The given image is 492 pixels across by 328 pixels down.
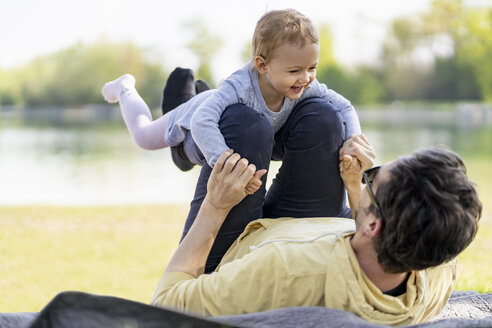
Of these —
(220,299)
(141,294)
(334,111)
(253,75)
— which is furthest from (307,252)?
(141,294)

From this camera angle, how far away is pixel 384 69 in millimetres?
23953

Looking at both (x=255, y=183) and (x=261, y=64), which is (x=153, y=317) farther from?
(x=261, y=64)

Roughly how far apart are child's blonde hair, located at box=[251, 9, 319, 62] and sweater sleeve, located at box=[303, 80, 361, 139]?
0.49ft

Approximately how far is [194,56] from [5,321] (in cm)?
2055

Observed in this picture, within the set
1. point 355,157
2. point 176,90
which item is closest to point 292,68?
point 355,157

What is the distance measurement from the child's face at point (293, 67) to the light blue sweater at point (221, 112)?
2.2 inches

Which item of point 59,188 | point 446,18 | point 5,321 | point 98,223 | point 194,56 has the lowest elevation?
point 59,188

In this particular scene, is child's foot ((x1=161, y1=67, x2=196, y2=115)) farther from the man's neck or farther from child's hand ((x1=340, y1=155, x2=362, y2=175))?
the man's neck

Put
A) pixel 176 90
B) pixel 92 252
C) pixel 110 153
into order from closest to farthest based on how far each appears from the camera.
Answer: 1. pixel 176 90
2. pixel 92 252
3. pixel 110 153

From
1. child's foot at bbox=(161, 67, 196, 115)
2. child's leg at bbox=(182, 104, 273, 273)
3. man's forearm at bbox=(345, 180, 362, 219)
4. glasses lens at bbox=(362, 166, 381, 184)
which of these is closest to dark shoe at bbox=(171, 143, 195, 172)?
child's foot at bbox=(161, 67, 196, 115)

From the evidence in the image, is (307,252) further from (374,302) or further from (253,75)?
(253,75)

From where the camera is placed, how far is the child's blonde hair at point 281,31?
169cm

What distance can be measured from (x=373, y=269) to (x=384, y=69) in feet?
78.3

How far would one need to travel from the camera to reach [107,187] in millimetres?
12578
